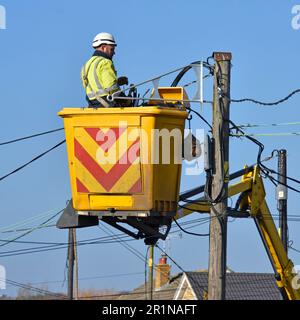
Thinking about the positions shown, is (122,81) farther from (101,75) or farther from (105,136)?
(105,136)

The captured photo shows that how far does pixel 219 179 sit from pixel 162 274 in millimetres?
28423

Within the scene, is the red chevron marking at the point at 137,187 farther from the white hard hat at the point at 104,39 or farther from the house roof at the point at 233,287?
the house roof at the point at 233,287

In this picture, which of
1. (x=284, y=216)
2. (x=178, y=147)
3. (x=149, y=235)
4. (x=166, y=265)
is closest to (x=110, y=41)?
(x=178, y=147)

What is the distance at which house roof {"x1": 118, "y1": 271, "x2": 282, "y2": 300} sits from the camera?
40000 millimetres

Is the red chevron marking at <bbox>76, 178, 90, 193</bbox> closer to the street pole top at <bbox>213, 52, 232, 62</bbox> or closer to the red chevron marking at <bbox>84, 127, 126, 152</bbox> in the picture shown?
the red chevron marking at <bbox>84, 127, 126, 152</bbox>

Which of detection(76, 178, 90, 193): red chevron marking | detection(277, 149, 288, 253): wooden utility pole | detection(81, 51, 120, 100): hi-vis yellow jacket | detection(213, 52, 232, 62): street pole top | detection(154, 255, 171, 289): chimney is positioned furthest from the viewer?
detection(154, 255, 171, 289): chimney

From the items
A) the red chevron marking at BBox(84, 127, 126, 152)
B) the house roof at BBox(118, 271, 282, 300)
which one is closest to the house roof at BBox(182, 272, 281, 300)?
the house roof at BBox(118, 271, 282, 300)

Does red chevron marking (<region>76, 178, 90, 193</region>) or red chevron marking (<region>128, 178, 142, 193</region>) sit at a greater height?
red chevron marking (<region>76, 178, 90, 193</region>)

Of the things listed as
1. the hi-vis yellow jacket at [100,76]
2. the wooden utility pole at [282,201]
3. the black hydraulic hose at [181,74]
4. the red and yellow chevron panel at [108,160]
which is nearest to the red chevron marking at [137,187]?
the red and yellow chevron panel at [108,160]

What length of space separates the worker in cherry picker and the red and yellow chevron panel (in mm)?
450

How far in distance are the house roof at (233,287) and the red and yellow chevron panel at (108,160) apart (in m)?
25.5

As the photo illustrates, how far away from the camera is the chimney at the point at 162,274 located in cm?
4250
